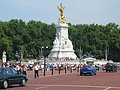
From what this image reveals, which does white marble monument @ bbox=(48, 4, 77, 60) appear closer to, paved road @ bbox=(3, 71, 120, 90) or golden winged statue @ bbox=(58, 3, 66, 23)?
golden winged statue @ bbox=(58, 3, 66, 23)

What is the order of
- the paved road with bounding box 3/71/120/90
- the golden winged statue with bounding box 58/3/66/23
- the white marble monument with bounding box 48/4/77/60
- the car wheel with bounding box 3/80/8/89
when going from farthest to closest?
the golden winged statue with bounding box 58/3/66/23 → the white marble monument with bounding box 48/4/77/60 → the car wheel with bounding box 3/80/8/89 → the paved road with bounding box 3/71/120/90

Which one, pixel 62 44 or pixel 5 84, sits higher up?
pixel 62 44

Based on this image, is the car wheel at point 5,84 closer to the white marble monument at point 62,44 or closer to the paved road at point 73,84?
the paved road at point 73,84

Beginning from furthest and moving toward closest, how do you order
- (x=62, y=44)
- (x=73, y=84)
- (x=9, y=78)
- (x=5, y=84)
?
(x=62, y=44)
(x=73, y=84)
(x=9, y=78)
(x=5, y=84)

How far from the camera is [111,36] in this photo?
407ft

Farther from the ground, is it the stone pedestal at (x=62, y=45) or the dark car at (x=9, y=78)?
the stone pedestal at (x=62, y=45)

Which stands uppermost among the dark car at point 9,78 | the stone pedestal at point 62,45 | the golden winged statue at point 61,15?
the golden winged statue at point 61,15

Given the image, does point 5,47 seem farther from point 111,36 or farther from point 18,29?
point 111,36

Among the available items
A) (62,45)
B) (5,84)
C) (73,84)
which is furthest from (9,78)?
(62,45)

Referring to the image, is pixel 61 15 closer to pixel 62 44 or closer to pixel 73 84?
pixel 62 44

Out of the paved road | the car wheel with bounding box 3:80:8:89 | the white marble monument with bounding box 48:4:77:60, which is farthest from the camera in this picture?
the white marble monument with bounding box 48:4:77:60

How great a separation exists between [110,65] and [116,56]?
210 ft

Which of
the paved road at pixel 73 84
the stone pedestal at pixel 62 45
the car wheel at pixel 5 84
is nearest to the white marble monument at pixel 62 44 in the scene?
the stone pedestal at pixel 62 45

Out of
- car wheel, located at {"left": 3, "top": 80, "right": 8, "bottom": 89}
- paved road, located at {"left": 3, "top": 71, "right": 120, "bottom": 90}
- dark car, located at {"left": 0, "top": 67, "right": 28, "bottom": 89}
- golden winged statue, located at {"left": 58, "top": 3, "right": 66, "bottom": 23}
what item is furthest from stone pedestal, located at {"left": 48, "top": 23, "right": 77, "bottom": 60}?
car wheel, located at {"left": 3, "top": 80, "right": 8, "bottom": 89}
